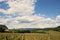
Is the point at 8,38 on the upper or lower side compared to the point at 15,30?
lower

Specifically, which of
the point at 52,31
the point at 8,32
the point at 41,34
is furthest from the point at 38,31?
the point at 8,32

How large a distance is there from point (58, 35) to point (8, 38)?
65.5 inches

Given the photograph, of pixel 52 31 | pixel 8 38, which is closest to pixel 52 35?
pixel 52 31

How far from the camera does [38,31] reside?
4004 millimetres

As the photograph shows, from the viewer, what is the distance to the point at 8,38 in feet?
13.0

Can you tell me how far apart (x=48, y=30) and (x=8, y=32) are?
1376mm

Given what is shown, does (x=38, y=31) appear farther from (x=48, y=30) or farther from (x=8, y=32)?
(x=8, y=32)

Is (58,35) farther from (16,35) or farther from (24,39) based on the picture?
(16,35)

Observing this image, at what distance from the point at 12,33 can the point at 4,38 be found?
1.03ft

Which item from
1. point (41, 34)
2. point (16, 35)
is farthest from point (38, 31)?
point (16, 35)

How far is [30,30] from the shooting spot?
3.96 metres

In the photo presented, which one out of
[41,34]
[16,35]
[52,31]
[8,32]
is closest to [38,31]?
[41,34]

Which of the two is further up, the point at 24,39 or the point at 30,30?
the point at 30,30

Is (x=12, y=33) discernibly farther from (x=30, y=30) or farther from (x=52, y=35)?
(x=52, y=35)
